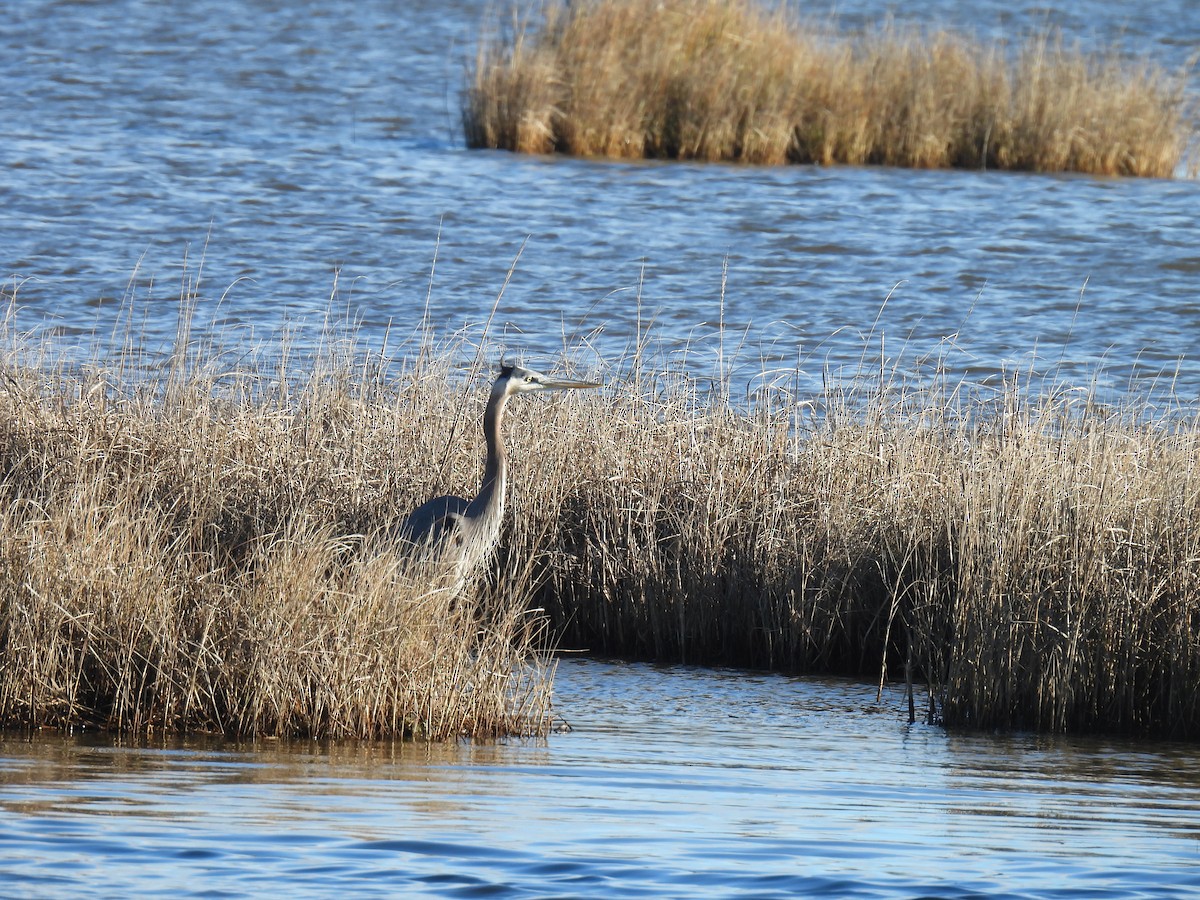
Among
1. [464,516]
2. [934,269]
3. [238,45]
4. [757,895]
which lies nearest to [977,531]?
[464,516]

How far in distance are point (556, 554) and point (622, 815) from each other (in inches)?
114

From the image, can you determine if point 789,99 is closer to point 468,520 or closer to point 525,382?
point 525,382

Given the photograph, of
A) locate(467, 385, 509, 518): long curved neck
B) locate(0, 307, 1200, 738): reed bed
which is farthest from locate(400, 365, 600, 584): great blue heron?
locate(0, 307, 1200, 738): reed bed

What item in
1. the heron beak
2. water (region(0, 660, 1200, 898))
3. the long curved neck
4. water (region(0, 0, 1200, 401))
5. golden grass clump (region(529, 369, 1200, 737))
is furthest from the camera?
water (region(0, 0, 1200, 401))

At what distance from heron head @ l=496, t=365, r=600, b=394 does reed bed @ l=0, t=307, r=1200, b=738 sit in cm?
45

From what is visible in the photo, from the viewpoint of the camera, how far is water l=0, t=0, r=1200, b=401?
13.3m

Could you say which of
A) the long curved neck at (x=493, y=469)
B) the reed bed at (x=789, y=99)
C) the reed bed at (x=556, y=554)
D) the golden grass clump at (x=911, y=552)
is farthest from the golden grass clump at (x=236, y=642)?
the reed bed at (x=789, y=99)

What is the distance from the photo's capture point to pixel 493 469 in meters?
7.53

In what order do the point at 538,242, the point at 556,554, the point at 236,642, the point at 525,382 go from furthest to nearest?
the point at 538,242
the point at 525,382
the point at 556,554
the point at 236,642

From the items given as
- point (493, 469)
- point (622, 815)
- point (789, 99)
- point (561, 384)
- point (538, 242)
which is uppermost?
point (789, 99)

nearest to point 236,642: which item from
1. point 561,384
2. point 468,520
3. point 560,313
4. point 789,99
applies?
point 468,520

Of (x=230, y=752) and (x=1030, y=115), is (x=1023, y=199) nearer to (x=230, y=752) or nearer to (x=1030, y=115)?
(x=1030, y=115)

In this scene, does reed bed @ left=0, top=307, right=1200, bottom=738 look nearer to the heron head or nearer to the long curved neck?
the long curved neck

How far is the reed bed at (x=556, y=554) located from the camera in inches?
232
